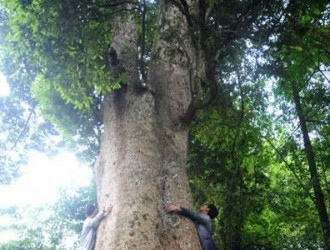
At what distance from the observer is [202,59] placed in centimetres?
554

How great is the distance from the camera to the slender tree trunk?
9.66 m

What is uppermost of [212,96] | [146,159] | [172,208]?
[212,96]

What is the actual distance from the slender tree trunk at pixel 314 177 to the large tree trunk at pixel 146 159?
4906 mm

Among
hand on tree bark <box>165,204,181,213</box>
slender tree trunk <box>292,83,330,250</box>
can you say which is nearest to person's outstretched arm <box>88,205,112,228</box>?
hand on tree bark <box>165,204,181,213</box>

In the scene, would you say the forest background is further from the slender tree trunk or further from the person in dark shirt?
the person in dark shirt

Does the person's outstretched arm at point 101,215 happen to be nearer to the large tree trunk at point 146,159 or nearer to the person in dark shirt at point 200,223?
the large tree trunk at point 146,159

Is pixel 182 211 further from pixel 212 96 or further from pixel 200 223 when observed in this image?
pixel 212 96

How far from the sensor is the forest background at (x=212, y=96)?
17.1ft

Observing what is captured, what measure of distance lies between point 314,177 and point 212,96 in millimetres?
5459

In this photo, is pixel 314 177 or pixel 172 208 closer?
pixel 172 208

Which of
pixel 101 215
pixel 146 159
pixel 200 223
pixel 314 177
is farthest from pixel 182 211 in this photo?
pixel 314 177

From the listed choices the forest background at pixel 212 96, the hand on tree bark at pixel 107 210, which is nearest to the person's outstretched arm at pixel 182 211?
the hand on tree bark at pixel 107 210

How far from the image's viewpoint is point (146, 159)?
187 inches

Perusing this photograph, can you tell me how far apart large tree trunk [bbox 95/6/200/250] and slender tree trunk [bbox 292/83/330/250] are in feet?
16.1
